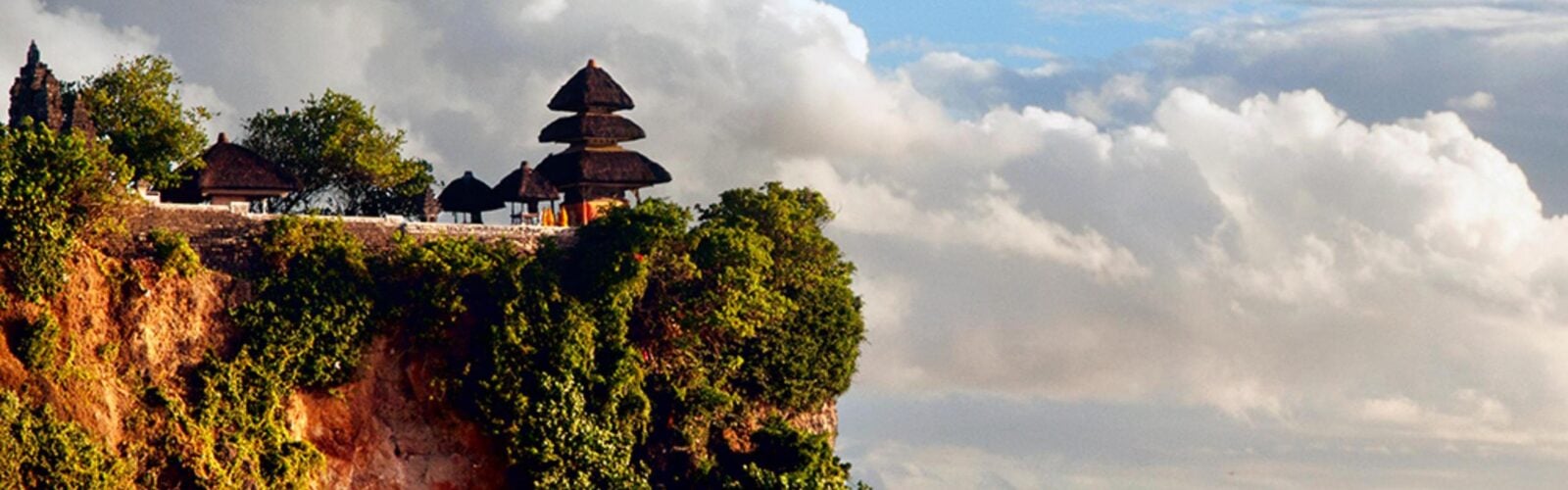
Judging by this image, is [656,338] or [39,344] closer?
[39,344]

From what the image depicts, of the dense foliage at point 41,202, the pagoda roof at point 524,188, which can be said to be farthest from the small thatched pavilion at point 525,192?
the dense foliage at point 41,202

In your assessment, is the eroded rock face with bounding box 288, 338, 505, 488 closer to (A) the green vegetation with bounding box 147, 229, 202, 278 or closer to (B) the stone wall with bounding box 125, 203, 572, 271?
(B) the stone wall with bounding box 125, 203, 572, 271

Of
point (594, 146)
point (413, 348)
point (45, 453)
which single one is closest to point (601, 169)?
point (594, 146)

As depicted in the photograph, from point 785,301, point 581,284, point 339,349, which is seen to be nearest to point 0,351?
point 339,349

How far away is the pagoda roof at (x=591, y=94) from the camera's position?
7588 centimetres

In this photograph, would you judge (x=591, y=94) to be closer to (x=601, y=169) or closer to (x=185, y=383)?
(x=601, y=169)

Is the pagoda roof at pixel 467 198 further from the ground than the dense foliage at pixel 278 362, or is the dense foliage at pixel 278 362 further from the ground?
the pagoda roof at pixel 467 198

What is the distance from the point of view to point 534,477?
228 feet

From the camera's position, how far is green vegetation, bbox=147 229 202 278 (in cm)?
6756

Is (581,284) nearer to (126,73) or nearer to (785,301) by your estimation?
(785,301)

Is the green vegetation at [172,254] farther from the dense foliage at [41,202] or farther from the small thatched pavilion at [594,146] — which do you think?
the small thatched pavilion at [594,146]

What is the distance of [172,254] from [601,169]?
35.7 ft

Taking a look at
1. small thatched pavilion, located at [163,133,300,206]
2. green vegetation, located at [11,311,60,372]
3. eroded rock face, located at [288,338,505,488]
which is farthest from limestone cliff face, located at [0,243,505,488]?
small thatched pavilion, located at [163,133,300,206]

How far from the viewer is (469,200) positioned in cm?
7438
